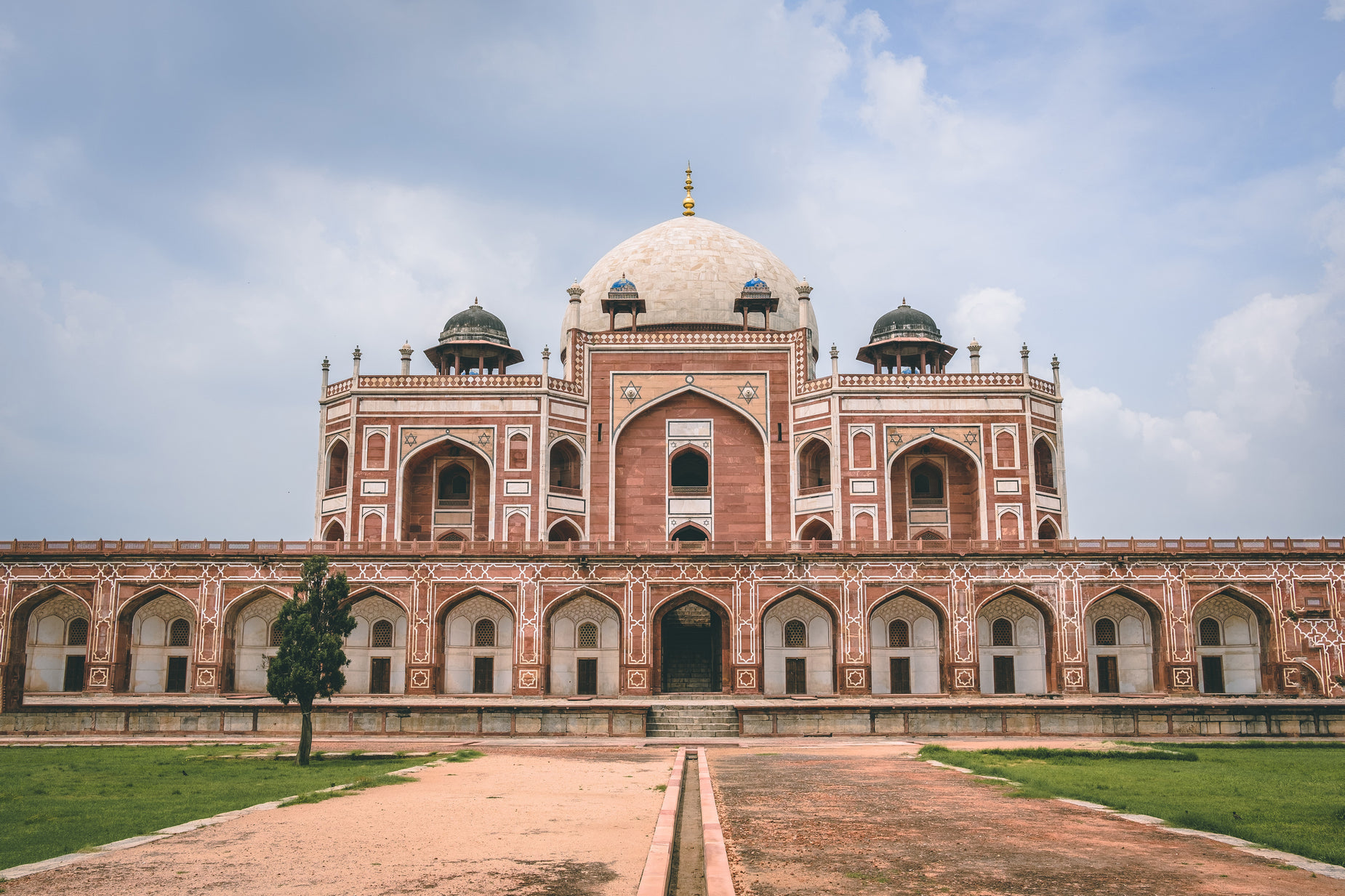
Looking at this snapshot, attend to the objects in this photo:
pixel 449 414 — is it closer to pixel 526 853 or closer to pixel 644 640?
pixel 644 640

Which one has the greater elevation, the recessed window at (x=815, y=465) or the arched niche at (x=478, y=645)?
the recessed window at (x=815, y=465)

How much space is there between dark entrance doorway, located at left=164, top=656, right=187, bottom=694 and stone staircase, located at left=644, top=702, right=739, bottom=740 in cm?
1379

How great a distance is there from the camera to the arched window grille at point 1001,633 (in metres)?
29.5

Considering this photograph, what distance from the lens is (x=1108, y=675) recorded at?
29.4 metres

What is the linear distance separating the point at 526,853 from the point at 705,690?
21.7 metres

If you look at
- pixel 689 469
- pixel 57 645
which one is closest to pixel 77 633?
pixel 57 645

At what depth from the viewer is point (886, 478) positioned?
33.3m

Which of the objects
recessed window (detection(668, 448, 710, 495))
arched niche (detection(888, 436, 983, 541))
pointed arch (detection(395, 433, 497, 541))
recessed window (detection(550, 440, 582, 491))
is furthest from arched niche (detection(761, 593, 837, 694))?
pointed arch (detection(395, 433, 497, 541))

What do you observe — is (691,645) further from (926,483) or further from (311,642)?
(311,642)

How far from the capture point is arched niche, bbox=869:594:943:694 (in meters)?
29.0

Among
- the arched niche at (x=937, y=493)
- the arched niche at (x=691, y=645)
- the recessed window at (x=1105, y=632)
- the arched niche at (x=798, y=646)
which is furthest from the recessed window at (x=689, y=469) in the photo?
the recessed window at (x=1105, y=632)

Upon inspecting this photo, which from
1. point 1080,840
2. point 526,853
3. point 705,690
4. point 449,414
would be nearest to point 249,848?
point 526,853

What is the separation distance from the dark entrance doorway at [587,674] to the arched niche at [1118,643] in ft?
42.3

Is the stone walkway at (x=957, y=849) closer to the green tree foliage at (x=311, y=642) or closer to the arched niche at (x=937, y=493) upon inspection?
the green tree foliage at (x=311, y=642)
